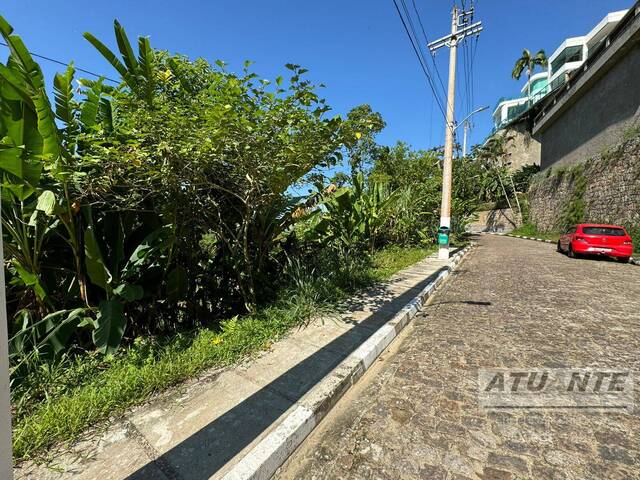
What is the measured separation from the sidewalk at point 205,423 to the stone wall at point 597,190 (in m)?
18.8

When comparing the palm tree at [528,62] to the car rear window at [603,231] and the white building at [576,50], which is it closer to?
the white building at [576,50]

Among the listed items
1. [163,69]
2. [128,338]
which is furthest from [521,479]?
[163,69]

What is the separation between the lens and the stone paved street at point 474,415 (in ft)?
7.29

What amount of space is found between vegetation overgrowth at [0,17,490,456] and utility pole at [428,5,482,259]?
27.4 feet

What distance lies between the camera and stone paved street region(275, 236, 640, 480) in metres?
2.22

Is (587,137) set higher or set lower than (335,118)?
higher

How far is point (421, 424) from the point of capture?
2652 mm

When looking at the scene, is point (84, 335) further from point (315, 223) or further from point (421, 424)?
point (315, 223)

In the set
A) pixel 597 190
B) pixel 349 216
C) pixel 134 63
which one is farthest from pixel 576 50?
pixel 134 63

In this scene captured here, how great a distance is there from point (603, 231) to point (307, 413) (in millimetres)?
14810

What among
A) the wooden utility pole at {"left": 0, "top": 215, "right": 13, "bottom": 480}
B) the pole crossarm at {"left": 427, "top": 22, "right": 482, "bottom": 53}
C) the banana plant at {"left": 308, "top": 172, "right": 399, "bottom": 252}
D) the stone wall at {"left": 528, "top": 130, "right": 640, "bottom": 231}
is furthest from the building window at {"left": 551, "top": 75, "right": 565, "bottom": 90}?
the wooden utility pole at {"left": 0, "top": 215, "right": 13, "bottom": 480}

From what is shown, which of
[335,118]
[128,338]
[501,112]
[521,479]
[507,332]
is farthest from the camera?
[501,112]

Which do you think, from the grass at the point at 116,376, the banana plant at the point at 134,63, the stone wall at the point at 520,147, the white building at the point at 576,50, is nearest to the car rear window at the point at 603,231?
the grass at the point at 116,376

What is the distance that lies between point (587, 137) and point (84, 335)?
28721mm
